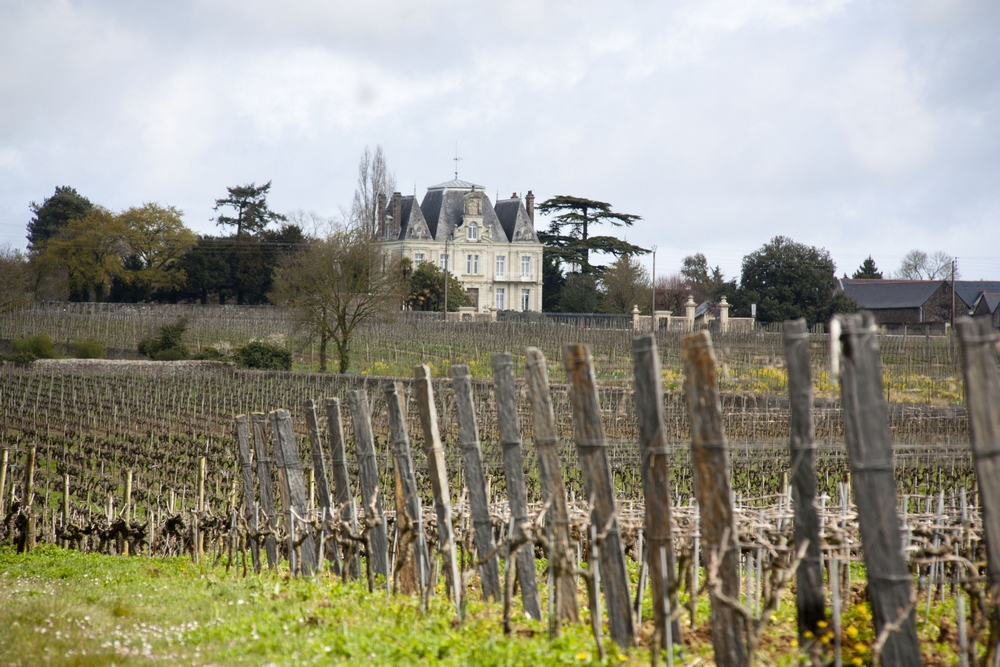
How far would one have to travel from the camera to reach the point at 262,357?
3712 centimetres

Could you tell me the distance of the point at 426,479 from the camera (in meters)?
16.2

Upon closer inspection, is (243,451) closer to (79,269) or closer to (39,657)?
(39,657)

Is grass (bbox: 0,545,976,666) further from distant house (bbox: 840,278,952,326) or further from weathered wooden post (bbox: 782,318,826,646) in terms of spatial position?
distant house (bbox: 840,278,952,326)

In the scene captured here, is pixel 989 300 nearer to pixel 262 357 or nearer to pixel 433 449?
pixel 262 357

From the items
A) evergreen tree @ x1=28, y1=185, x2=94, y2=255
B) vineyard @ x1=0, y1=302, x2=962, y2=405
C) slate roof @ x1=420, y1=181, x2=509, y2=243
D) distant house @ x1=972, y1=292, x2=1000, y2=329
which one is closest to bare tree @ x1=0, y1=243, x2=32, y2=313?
vineyard @ x1=0, y1=302, x2=962, y2=405

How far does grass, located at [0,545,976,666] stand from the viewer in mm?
4848

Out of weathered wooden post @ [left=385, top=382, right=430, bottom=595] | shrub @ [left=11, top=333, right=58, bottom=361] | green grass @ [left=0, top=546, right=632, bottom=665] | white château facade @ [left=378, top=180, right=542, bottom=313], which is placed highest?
white château facade @ [left=378, top=180, right=542, bottom=313]

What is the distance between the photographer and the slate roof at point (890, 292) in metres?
55.8

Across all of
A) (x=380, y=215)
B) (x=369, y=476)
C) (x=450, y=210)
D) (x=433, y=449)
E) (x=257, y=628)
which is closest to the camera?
(x=257, y=628)

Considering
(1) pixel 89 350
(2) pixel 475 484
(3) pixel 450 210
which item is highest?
(3) pixel 450 210

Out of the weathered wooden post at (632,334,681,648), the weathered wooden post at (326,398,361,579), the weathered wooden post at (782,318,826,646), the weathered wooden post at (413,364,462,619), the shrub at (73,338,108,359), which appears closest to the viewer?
the weathered wooden post at (782,318,826,646)

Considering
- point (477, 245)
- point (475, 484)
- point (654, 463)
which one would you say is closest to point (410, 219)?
point (477, 245)

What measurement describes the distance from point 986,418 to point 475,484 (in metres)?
3.51

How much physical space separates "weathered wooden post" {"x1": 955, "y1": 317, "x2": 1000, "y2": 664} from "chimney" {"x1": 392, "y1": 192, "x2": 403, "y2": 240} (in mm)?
65682
